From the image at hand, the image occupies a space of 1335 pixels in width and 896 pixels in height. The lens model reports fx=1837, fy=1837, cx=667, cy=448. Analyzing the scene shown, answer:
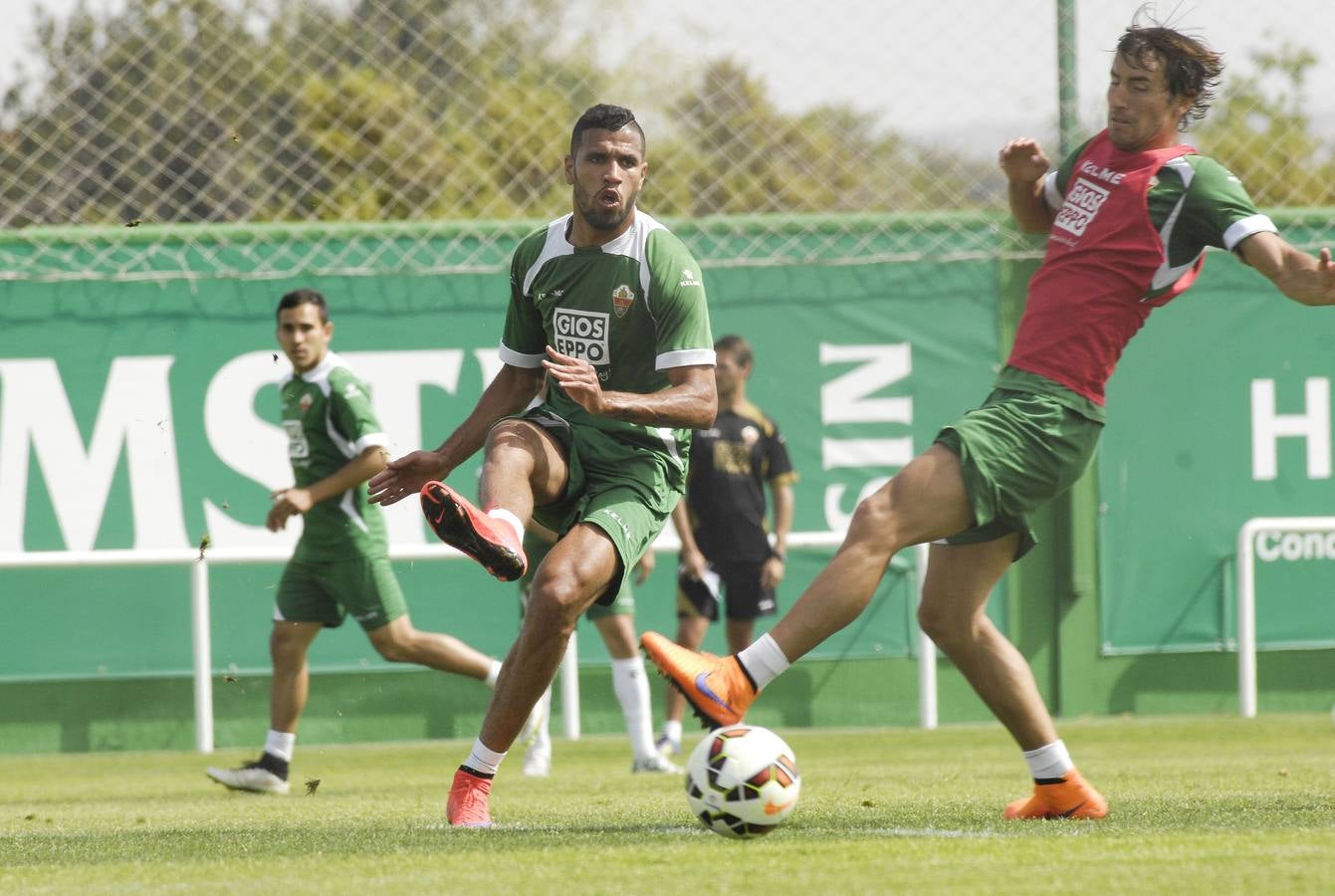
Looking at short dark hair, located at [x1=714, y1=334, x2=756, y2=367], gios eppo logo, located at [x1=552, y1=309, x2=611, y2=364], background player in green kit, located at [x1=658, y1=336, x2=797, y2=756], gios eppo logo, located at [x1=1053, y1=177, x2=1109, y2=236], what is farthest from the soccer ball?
short dark hair, located at [x1=714, y1=334, x2=756, y2=367]

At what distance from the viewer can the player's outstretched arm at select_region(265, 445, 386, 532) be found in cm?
823

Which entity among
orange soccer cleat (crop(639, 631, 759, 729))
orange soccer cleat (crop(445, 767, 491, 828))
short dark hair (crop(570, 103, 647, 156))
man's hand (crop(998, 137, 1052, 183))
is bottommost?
orange soccer cleat (crop(445, 767, 491, 828))

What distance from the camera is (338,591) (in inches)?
338

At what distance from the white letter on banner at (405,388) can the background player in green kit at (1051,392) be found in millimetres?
5966

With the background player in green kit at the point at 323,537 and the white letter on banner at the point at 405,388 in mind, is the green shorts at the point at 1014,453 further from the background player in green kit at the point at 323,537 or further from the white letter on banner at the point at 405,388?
the white letter on banner at the point at 405,388

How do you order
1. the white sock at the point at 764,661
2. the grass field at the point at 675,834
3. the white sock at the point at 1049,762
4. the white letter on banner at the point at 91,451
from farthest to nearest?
1. the white letter on banner at the point at 91,451
2. the white sock at the point at 1049,762
3. the white sock at the point at 764,661
4. the grass field at the point at 675,834

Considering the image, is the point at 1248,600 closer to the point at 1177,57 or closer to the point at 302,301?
the point at 302,301

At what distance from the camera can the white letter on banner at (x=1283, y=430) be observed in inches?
462

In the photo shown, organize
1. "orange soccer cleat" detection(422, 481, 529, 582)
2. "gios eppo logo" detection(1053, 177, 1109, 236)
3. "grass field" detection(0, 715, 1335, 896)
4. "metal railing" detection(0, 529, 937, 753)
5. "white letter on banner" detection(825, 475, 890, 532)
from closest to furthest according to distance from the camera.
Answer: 1. "grass field" detection(0, 715, 1335, 896)
2. "orange soccer cleat" detection(422, 481, 529, 582)
3. "gios eppo logo" detection(1053, 177, 1109, 236)
4. "metal railing" detection(0, 529, 937, 753)
5. "white letter on banner" detection(825, 475, 890, 532)

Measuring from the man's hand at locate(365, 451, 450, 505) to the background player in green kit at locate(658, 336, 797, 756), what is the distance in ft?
14.8

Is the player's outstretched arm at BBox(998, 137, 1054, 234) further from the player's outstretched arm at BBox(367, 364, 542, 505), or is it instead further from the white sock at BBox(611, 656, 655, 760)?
the white sock at BBox(611, 656, 655, 760)

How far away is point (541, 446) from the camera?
5.56m

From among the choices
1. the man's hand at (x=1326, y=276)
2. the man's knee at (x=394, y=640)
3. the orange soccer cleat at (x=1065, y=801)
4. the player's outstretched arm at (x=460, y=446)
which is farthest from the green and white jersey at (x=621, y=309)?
the man's knee at (x=394, y=640)

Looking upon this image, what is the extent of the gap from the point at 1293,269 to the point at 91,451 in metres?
7.81
